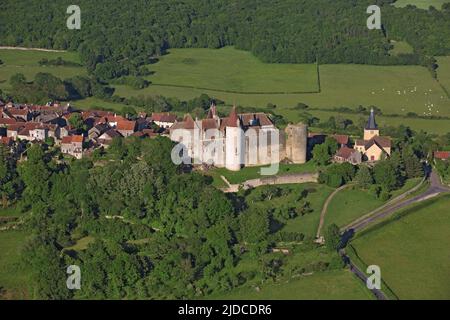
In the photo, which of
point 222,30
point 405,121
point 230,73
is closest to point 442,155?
point 405,121

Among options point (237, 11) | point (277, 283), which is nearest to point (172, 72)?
point (237, 11)

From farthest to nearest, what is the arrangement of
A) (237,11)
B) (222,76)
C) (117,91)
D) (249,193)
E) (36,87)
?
(237,11), (222,76), (117,91), (36,87), (249,193)

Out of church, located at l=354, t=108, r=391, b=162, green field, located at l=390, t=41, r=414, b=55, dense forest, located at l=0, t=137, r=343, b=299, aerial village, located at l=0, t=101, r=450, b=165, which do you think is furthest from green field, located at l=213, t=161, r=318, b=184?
green field, located at l=390, t=41, r=414, b=55

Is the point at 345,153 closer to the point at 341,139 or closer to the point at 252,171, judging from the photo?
the point at 341,139

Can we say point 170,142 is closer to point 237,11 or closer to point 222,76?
point 222,76

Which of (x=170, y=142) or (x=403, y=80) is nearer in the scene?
(x=170, y=142)

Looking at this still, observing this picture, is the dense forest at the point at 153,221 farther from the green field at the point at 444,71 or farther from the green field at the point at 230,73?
the green field at the point at 444,71
